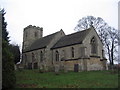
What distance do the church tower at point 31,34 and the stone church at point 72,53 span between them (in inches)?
304

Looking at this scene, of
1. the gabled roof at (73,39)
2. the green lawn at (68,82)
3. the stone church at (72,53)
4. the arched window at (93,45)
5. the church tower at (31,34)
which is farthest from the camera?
the church tower at (31,34)

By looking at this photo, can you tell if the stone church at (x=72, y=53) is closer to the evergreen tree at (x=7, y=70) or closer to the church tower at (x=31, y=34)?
the church tower at (x=31, y=34)

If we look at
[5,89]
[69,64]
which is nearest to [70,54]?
[69,64]

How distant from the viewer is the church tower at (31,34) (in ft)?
202

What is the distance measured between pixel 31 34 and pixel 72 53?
2325 centimetres

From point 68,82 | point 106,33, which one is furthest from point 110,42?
point 68,82

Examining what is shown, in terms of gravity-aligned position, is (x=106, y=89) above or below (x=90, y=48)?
below

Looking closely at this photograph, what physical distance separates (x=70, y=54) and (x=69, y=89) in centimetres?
2624

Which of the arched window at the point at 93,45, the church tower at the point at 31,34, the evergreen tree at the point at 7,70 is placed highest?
the church tower at the point at 31,34

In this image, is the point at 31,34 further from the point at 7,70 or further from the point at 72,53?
the point at 7,70

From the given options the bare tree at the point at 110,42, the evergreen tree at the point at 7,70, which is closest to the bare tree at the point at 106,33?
the bare tree at the point at 110,42

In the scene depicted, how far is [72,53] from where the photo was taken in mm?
41812

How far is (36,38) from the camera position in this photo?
62.5m

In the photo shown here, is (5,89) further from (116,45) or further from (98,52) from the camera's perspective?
(116,45)
